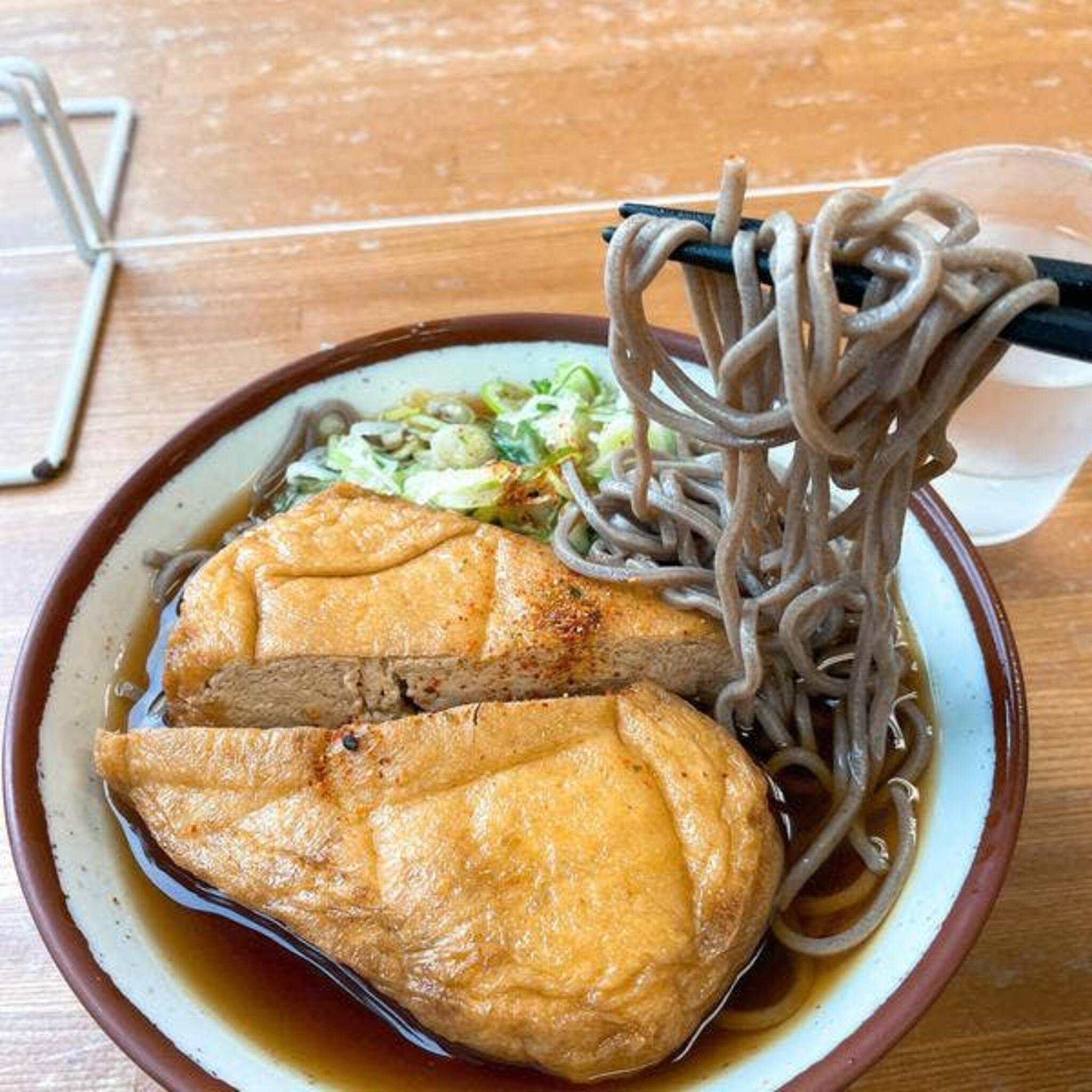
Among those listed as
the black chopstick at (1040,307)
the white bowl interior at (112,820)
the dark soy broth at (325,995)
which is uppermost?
the black chopstick at (1040,307)

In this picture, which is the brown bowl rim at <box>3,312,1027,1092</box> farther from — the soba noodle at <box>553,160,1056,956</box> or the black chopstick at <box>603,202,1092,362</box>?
the black chopstick at <box>603,202,1092,362</box>

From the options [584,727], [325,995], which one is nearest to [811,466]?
[584,727]

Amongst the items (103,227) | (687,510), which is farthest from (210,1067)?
(103,227)

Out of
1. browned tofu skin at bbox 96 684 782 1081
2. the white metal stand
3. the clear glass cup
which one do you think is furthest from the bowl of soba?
the white metal stand

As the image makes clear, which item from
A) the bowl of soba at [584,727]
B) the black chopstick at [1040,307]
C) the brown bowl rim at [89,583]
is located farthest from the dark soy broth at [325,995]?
the black chopstick at [1040,307]

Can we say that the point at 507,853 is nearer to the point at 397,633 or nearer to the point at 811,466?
the point at 397,633

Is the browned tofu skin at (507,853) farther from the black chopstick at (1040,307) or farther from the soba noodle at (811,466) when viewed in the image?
the black chopstick at (1040,307)
